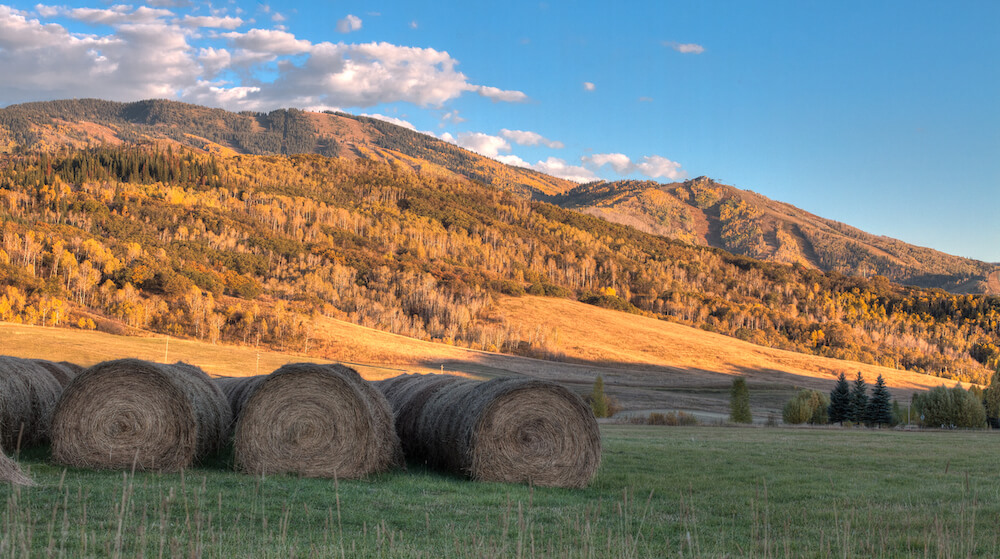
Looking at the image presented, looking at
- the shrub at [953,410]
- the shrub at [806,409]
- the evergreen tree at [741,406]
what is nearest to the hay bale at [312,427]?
the evergreen tree at [741,406]

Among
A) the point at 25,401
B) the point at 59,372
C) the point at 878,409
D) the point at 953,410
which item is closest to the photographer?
the point at 25,401

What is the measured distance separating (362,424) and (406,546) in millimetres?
5564

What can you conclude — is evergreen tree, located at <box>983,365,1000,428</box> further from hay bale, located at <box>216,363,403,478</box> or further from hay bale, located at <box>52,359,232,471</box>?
hay bale, located at <box>52,359,232,471</box>

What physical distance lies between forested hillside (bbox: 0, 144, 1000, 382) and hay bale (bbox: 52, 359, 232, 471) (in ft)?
205

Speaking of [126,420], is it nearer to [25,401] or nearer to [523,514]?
[25,401]

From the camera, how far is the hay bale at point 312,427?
1271 centimetres

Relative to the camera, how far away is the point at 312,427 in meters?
12.9

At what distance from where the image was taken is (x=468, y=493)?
1146 centimetres

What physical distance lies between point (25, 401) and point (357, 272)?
108306mm

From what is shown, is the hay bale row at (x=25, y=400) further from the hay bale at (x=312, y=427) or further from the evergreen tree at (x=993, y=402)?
the evergreen tree at (x=993, y=402)

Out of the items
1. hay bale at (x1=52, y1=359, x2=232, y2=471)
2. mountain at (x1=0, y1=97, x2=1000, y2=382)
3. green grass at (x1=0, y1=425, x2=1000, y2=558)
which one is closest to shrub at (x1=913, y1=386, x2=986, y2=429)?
mountain at (x1=0, y1=97, x2=1000, y2=382)

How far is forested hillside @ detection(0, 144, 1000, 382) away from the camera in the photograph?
82375 mm

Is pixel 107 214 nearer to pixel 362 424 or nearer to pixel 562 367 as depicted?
pixel 562 367

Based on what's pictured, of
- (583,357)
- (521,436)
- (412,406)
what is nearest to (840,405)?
(583,357)
